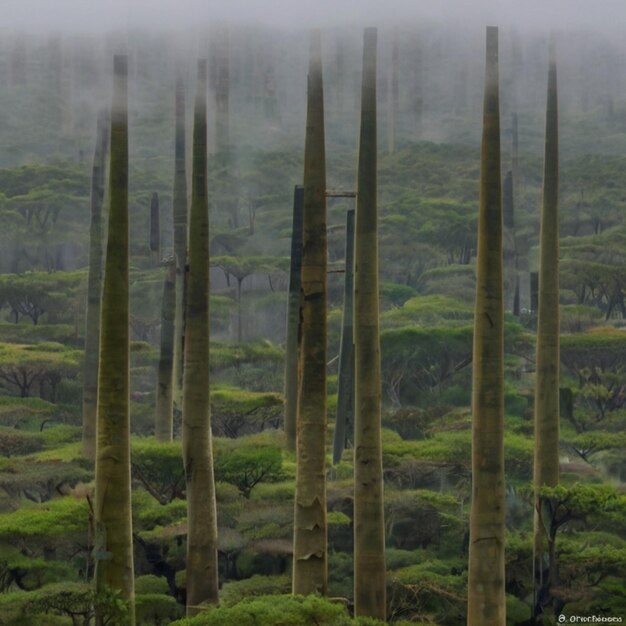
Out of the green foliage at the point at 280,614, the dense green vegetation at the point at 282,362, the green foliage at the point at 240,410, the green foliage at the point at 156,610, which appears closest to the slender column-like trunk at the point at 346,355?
the dense green vegetation at the point at 282,362

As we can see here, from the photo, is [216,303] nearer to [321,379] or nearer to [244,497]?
[244,497]

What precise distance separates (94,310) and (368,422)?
10.8m

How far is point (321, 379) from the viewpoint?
1338 centimetres

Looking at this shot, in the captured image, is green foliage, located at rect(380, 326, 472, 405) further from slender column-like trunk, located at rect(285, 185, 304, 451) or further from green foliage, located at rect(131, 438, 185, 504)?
green foliage, located at rect(131, 438, 185, 504)

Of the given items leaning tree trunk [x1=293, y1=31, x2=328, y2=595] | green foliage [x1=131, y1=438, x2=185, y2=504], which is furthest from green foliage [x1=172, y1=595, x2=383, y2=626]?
green foliage [x1=131, y1=438, x2=185, y2=504]

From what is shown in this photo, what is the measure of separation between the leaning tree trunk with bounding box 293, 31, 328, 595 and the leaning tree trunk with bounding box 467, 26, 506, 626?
1.40 m

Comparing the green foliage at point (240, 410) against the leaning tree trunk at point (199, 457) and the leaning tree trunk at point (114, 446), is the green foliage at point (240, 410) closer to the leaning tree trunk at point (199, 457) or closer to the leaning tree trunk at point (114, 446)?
the leaning tree trunk at point (199, 457)

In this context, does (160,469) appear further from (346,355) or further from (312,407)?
(312,407)

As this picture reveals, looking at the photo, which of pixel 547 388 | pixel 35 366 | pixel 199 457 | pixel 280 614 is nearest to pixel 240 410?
pixel 35 366

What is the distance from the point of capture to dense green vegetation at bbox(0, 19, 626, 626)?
17.3 meters

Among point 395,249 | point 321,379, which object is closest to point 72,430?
point 321,379

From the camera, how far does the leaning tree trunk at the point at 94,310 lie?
2345cm

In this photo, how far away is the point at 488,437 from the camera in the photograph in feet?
41.8

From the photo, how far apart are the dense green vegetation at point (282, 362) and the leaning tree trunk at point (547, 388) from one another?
22cm
